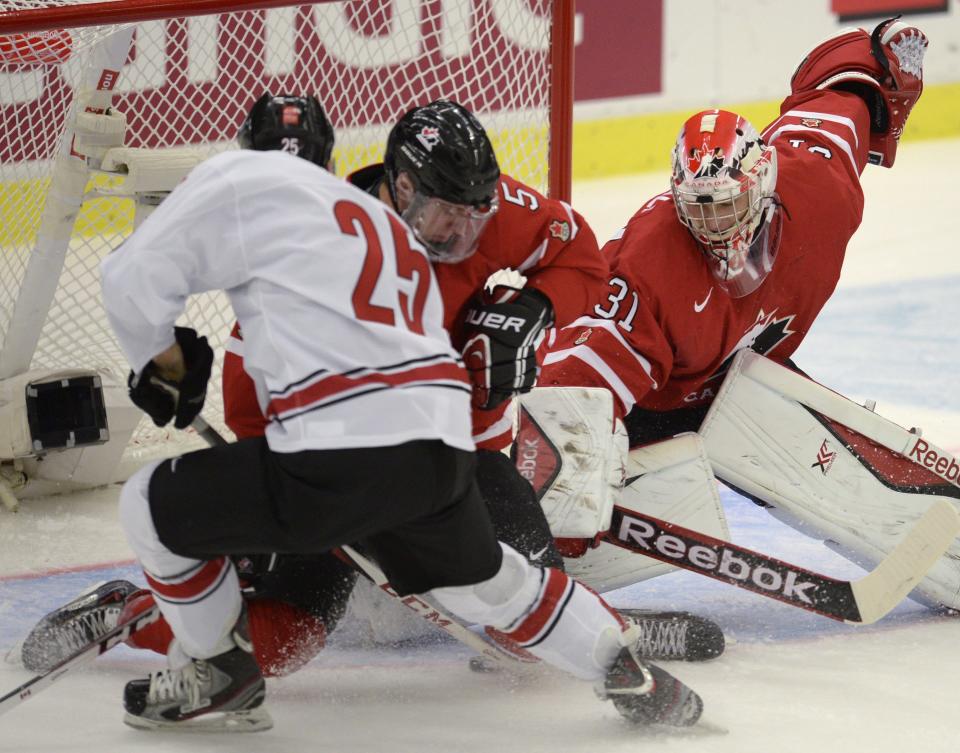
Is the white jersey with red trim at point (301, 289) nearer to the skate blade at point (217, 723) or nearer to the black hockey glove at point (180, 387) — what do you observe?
the black hockey glove at point (180, 387)

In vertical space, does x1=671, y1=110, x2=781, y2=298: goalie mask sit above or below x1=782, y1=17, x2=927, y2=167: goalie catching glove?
below

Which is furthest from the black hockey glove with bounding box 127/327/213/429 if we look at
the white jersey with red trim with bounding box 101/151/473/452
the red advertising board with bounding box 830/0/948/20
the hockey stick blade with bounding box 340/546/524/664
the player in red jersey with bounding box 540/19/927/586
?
the red advertising board with bounding box 830/0/948/20

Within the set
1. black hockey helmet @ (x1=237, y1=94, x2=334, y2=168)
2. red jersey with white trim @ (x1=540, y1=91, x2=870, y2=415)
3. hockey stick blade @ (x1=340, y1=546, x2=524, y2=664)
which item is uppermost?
black hockey helmet @ (x1=237, y1=94, x2=334, y2=168)

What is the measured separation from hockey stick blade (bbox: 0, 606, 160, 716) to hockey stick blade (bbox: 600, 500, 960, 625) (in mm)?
841

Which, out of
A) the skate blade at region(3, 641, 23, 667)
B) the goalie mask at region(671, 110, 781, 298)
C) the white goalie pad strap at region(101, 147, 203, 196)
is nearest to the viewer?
the skate blade at region(3, 641, 23, 667)

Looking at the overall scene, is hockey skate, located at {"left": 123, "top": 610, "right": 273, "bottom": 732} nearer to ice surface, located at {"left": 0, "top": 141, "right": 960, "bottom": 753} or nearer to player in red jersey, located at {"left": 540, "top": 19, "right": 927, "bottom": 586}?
ice surface, located at {"left": 0, "top": 141, "right": 960, "bottom": 753}

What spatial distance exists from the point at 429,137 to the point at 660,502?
0.84m

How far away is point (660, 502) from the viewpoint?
2.62m

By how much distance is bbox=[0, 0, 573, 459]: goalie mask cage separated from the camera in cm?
316

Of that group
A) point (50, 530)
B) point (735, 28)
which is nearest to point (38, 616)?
point (50, 530)

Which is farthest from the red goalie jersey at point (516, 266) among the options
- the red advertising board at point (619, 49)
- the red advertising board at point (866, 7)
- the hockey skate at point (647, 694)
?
the red advertising board at point (866, 7)

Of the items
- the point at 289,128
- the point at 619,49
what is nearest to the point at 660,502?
the point at 289,128

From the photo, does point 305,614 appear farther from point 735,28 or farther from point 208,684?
point 735,28

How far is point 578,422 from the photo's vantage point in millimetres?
2580
